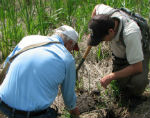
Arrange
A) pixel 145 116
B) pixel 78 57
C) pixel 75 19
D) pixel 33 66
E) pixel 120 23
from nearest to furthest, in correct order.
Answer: pixel 33 66, pixel 120 23, pixel 145 116, pixel 78 57, pixel 75 19

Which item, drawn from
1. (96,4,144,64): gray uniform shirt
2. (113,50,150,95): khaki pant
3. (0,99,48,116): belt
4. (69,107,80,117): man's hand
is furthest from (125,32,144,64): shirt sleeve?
(0,99,48,116): belt

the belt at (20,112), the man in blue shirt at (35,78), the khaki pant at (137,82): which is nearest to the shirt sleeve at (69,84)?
the man in blue shirt at (35,78)

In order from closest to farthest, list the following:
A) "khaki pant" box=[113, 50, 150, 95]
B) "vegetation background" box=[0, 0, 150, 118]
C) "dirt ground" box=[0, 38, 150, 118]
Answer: "khaki pant" box=[113, 50, 150, 95] → "dirt ground" box=[0, 38, 150, 118] → "vegetation background" box=[0, 0, 150, 118]

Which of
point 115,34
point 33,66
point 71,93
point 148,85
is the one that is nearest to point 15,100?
point 33,66

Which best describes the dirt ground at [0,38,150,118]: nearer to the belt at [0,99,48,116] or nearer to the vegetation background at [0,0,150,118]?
the vegetation background at [0,0,150,118]

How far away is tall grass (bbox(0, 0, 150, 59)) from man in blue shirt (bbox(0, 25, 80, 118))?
4.69 feet

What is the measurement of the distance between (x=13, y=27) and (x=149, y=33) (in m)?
1.95

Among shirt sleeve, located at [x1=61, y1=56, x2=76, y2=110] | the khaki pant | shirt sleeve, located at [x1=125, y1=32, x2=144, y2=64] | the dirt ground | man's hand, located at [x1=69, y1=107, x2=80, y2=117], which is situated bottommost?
the dirt ground

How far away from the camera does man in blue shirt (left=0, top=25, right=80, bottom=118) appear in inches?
75.8

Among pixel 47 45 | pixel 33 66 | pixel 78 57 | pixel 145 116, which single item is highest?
pixel 47 45

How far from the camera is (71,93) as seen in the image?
2.21m

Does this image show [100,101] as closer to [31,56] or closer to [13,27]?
[31,56]

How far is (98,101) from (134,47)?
0.97 m

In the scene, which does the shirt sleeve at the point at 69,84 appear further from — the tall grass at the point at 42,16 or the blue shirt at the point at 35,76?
the tall grass at the point at 42,16
